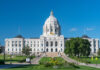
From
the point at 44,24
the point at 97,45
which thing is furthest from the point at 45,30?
the point at 97,45

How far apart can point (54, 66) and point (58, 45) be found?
120 meters

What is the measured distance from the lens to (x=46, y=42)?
154375mm

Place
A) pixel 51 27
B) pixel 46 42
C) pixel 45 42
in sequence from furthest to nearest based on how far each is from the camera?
1. pixel 51 27
2. pixel 46 42
3. pixel 45 42

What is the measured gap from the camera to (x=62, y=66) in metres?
34.6

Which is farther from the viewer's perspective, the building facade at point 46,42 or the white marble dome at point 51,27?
the white marble dome at point 51,27

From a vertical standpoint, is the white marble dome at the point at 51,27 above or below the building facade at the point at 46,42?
above

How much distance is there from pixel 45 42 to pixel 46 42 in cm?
103

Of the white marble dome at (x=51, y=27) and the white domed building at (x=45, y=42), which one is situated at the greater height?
the white marble dome at (x=51, y=27)

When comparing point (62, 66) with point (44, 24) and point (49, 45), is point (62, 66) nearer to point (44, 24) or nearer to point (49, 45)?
point (49, 45)

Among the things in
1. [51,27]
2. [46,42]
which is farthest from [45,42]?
[51,27]

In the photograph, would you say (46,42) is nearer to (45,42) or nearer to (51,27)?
(45,42)

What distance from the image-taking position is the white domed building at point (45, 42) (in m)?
153

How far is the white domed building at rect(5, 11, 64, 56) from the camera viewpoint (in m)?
153

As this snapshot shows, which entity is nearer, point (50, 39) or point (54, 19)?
point (50, 39)
